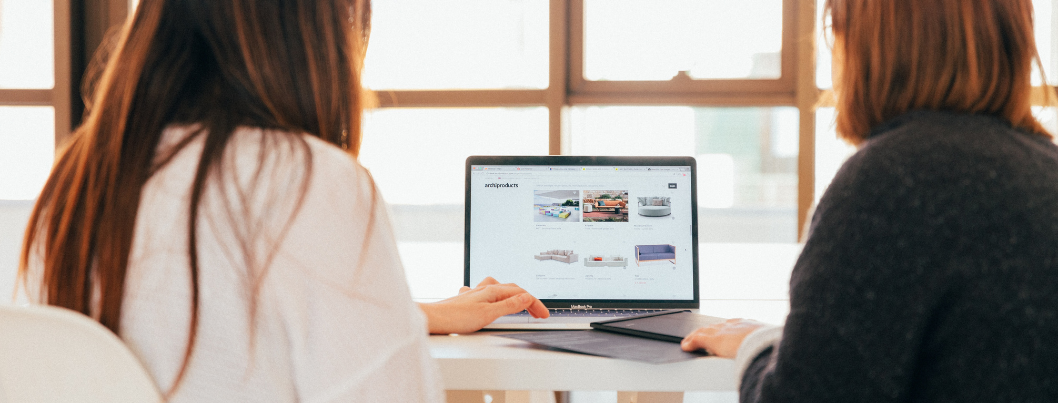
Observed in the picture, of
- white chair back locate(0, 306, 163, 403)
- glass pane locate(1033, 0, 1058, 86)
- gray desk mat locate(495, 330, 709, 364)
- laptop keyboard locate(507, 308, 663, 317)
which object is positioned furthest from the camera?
glass pane locate(1033, 0, 1058, 86)

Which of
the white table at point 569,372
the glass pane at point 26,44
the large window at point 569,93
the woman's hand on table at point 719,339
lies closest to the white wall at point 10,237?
the large window at point 569,93

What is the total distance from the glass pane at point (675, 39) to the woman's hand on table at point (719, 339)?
4.53 ft

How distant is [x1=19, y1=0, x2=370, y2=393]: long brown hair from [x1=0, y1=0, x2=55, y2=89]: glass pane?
1951 millimetres

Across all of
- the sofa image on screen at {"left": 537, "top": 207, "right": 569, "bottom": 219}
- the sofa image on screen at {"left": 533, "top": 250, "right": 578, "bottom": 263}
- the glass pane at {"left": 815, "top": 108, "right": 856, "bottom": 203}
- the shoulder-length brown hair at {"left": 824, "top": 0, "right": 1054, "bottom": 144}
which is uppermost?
the shoulder-length brown hair at {"left": 824, "top": 0, "right": 1054, "bottom": 144}

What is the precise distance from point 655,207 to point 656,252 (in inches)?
3.2

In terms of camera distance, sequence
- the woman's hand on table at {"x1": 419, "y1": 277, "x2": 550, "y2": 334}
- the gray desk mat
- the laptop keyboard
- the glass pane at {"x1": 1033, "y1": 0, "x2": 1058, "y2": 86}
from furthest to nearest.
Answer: the glass pane at {"x1": 1033, "y1": 0, "x2": 1058, "y2": 86}
the laptop keyboard
the woman's hand on table at {"x1": 419, "y1": 277, "x2": 550, "y2": 334}
the gray desk mat

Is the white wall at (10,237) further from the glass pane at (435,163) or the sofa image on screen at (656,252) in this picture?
the sofa image on screen at (656,252)

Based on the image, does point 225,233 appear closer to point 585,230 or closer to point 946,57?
point 946,57

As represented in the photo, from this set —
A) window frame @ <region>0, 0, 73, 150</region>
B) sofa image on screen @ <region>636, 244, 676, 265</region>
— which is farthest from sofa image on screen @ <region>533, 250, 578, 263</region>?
window frame @ <region>0, 0, 73, 150</region>

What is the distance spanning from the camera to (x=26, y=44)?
7.32 ft

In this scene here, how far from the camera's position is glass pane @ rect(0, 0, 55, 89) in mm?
2219

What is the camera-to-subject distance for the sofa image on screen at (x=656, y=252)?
1250 millimetres

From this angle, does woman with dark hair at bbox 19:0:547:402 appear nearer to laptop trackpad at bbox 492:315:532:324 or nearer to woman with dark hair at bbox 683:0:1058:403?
woman with dark hair at bbox 683:0:1058:403

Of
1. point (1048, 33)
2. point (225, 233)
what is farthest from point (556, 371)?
point (1048, 33)
